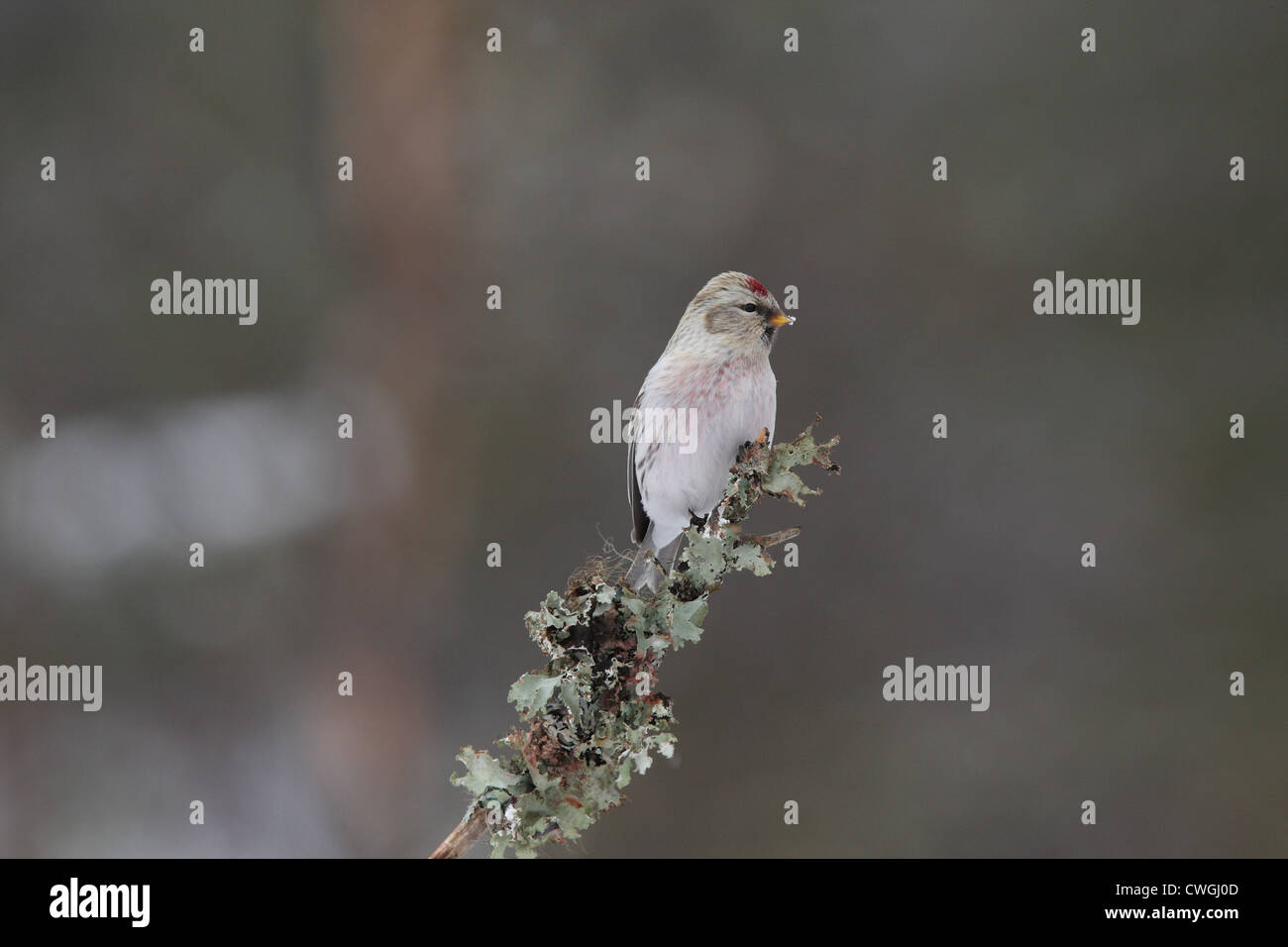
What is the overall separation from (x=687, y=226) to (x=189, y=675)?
7.27 feet

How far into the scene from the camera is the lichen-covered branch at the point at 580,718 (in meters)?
1.09

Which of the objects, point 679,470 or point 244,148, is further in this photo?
point 244,148

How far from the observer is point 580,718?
44.7 inches

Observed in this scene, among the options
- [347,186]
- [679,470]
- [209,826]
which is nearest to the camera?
[679,470]

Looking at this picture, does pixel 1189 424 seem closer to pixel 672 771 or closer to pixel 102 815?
pixel 672 771

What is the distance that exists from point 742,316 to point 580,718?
916 mm

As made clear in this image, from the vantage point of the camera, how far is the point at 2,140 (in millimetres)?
3775

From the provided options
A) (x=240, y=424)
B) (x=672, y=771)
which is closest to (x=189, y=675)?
(x=240, y=424)

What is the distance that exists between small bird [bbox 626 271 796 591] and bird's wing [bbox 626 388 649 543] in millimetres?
61
